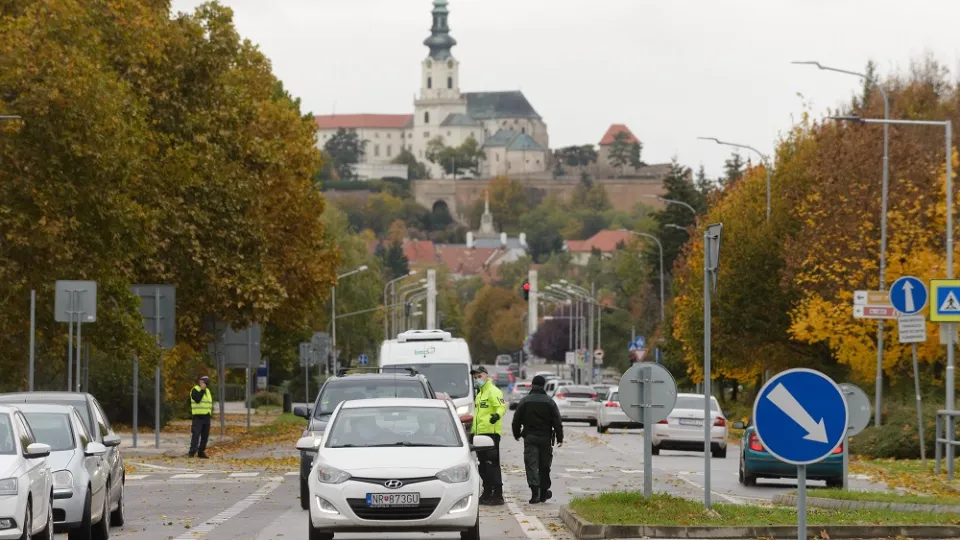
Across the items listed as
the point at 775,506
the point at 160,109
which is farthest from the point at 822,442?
the point at 160,109

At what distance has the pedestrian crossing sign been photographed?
2741cm

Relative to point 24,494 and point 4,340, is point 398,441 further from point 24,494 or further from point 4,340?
point 4,340

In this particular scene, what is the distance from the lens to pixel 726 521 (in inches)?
719

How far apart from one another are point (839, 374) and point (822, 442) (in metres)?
48.9

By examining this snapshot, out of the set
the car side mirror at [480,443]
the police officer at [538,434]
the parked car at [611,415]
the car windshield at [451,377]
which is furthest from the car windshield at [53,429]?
the parked car at [611,415]

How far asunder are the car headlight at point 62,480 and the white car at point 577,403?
1754 inches

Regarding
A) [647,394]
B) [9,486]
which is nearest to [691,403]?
[647,394]

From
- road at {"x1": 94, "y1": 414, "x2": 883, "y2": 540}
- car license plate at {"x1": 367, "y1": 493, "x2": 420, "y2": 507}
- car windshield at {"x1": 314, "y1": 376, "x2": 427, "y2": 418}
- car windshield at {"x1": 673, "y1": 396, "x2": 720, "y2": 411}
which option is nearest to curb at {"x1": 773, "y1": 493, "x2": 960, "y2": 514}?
road at {"x1": 94, "y1": 414, "x2": 883, "y2": 540}

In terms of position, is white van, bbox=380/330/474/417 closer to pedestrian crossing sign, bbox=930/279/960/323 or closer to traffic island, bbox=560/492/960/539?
pedestrian crossing sign, bbox=930/279/960/323

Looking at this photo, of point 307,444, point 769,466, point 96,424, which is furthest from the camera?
point 769,466

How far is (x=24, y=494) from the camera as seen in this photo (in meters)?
14.9

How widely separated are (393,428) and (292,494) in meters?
7.40

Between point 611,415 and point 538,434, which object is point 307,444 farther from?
point 611,415

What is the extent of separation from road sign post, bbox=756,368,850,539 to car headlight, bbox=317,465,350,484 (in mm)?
6564
